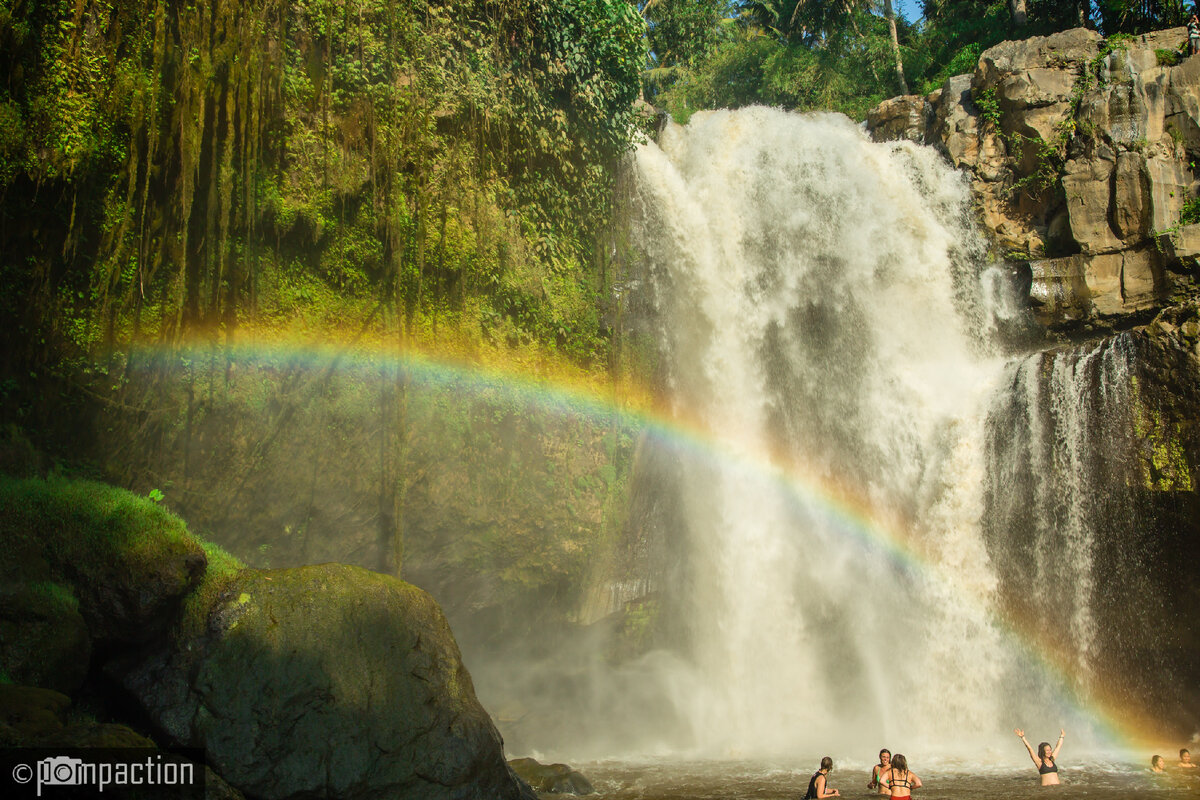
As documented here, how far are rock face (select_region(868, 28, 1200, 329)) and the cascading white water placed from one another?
1.08 meters

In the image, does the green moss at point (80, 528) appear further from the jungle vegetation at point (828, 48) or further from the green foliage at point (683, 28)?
the green foliage at point (683, 28)

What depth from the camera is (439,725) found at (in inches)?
334

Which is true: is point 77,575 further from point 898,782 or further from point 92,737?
point 898,782

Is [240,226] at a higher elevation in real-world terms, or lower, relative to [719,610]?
higher

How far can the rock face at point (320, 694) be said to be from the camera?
25.7 ft

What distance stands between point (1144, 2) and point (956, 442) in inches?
524

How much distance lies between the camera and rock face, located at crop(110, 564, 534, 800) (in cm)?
782

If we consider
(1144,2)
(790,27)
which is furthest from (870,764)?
(790,27)

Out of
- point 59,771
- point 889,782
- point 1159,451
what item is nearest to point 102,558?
point 59,771

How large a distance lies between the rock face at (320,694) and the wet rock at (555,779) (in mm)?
2094

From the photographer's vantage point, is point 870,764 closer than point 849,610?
Yes

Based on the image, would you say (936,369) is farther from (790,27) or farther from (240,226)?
(790,27)

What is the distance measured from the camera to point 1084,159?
1703 centimetres

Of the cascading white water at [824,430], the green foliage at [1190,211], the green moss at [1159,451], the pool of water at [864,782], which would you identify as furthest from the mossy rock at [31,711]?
the green foliage at [1190,211]
